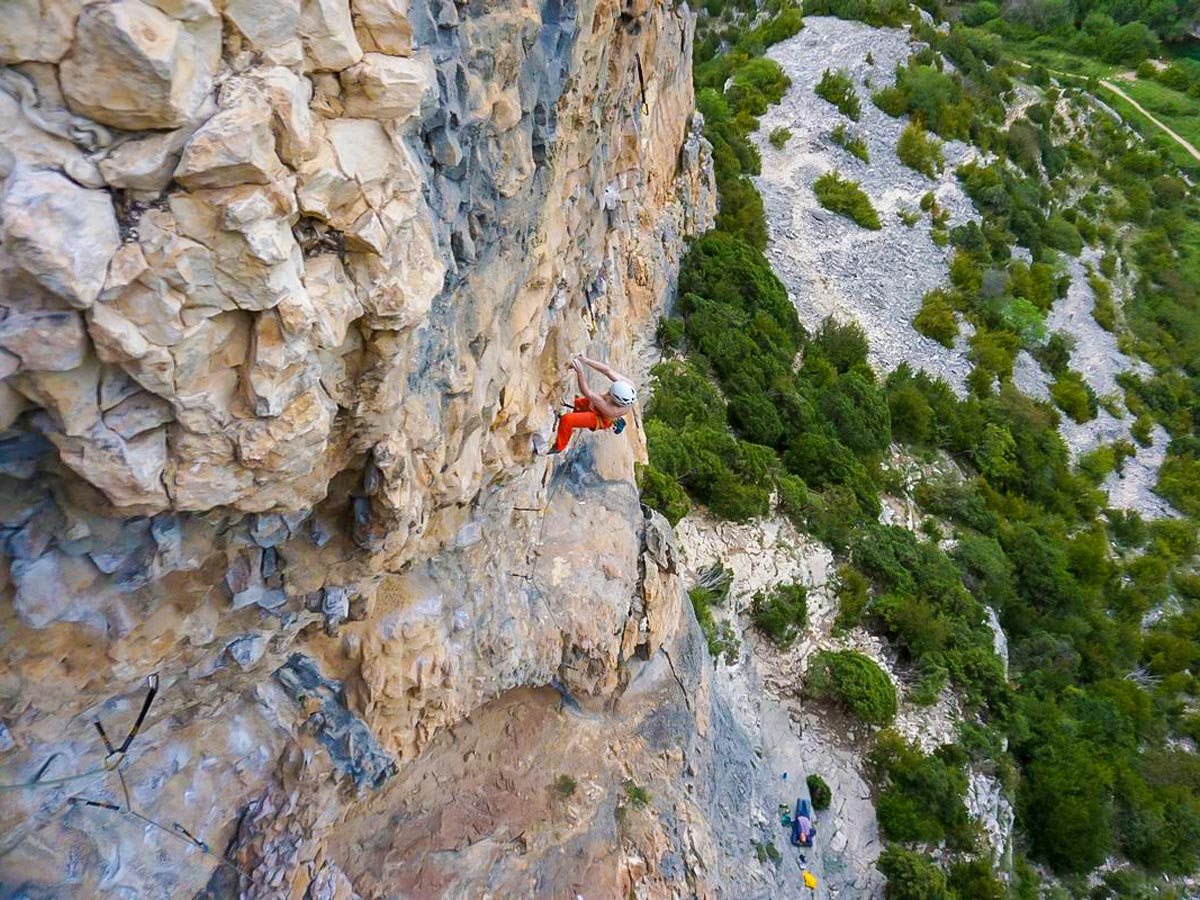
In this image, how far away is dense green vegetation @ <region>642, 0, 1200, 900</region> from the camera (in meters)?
16.7

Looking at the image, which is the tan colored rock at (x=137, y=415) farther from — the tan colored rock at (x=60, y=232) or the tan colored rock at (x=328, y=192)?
the tan colored rock at (x=328, y=192)

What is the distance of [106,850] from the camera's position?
5105 mm

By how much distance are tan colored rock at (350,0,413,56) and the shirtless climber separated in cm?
399

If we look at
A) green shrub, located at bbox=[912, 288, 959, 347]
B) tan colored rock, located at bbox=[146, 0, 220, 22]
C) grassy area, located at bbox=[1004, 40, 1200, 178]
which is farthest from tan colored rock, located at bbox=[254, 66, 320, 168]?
grassy area, located at bbox=[1004, 40, 1200, 178]

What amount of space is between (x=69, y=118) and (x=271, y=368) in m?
1.34

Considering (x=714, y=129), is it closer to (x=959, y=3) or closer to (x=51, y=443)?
(x=51, y=443)

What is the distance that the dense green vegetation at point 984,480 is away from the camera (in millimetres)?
16719

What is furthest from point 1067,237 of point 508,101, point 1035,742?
point 508,101

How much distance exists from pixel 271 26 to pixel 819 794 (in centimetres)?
1540

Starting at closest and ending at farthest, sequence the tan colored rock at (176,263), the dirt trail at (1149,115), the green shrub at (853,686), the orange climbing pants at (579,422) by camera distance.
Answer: the tan colored rock at (176,263) → the orange climbing pants at (579,422) → the green shrub at (853,686) → the dirt trail at (1149,115)

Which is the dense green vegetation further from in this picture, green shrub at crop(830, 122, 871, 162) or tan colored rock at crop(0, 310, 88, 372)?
tan colored rock at crop(0, 310, 88, 372)

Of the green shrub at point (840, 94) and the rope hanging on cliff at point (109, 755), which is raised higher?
the rope hanging on cliff at point (109, 755)

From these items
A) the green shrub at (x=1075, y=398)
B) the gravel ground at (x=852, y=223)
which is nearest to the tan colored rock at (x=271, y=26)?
the gravel ground at (x=852, y=223)

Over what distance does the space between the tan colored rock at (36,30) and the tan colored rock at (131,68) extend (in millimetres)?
39
